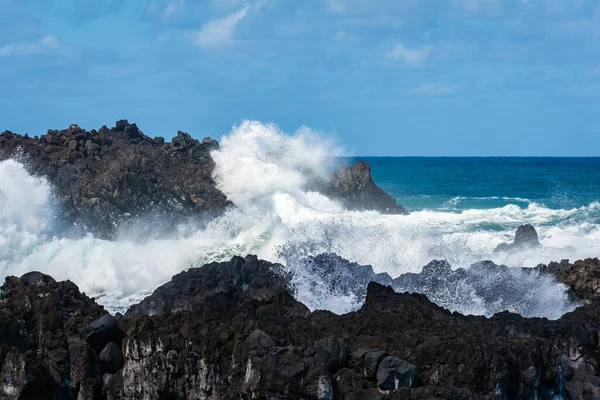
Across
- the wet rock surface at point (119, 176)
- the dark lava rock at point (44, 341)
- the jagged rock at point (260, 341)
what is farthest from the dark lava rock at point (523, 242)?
the jagged rock at point (260, 341)

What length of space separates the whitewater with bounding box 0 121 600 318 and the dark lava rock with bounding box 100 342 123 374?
5.78 m

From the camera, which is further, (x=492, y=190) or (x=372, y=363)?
(x=492, y=190)

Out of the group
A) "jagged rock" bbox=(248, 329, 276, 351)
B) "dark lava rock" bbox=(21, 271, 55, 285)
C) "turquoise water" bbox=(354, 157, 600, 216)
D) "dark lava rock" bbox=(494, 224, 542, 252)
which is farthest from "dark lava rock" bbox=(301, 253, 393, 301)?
"turquoise water" bbox=(354, 157, 600, 216)

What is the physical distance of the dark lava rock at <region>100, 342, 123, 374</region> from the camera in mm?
12961

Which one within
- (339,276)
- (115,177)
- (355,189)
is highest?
(355,189)

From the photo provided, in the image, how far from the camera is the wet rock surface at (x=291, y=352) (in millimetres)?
11172

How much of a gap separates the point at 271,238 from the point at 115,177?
6.36 metres

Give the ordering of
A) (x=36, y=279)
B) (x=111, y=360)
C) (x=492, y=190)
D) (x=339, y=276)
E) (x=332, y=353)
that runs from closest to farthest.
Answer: (x=332, y=353) → (x=111, y=360) → (x=36, y=279) → (x=339, y=276) → (x=492, y=190)

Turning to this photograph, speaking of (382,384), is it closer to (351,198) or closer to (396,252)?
(396,252)

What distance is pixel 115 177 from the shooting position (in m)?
32.2

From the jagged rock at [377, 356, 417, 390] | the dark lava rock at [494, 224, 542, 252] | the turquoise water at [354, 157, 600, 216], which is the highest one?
the turquoise water at [354, 157, 600, 216]

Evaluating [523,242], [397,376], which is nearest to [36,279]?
[397,376]

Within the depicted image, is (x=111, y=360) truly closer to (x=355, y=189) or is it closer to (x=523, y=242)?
(x=523, y=242)

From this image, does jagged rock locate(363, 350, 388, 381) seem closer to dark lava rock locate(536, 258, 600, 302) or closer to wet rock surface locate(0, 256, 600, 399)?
wet rock surface locate(0, 256, 600, 399)
